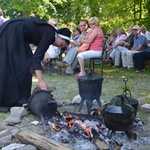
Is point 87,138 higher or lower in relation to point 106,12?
lower

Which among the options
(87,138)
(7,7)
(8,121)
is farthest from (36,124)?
(7,7)

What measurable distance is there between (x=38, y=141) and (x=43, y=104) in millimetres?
904

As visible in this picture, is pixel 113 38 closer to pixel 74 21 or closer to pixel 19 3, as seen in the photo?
pixel 19 3

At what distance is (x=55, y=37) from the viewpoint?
13.1 feet

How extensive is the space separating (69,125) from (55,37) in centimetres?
133

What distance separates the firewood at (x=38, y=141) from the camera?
2.89 metres

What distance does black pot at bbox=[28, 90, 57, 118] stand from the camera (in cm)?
387

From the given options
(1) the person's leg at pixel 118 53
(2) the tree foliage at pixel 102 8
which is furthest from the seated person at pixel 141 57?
(2) the tree foliage at pixel 102 8

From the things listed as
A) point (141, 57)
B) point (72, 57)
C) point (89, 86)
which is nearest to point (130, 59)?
point (141, 57)

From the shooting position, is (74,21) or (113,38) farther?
(74,21)

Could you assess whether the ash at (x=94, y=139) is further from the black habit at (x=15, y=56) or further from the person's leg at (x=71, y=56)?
the person's leg at (x=71, y=56)

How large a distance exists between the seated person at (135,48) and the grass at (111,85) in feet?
1.17

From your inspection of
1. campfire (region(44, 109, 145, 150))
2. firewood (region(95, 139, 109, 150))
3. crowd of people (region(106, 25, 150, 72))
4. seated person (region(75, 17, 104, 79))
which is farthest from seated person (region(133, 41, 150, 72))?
firewood (region(95, 139, 109, 150))

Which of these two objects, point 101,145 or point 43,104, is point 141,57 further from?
point 101,145
